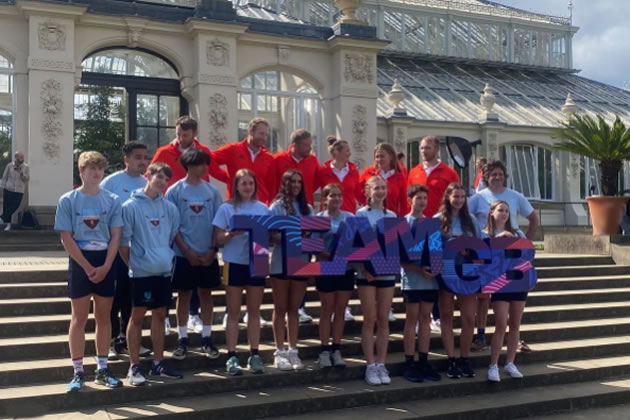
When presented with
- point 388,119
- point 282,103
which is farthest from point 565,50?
point 282,103

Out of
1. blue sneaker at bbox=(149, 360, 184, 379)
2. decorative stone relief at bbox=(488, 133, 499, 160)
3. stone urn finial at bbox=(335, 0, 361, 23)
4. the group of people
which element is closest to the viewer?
the group of people

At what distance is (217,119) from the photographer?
13977mm

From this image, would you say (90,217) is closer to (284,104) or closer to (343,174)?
(343,174)

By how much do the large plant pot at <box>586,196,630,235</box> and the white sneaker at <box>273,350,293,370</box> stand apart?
798cm

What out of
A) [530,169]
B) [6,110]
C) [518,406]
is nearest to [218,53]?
[6,110]

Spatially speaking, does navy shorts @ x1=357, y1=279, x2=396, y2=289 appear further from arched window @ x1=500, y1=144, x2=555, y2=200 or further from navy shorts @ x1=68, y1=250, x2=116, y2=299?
arched window @ x1=500, y1=144, x2=555, y2=200

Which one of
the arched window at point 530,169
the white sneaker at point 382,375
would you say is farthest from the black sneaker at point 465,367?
the arched window at point 530,169

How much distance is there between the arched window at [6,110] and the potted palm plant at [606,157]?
11153mm

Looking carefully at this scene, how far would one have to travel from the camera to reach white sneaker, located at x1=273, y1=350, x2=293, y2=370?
228 inches

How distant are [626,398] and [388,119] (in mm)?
17177

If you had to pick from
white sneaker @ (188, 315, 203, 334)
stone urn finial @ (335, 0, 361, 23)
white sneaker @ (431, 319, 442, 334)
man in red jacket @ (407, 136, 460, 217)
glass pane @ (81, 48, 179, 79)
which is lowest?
white sneaker @ (431, 319, 442, 334)

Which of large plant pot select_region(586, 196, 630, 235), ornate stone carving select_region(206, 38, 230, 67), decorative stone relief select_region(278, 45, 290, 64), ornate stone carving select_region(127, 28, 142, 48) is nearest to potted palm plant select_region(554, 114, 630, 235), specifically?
large plant pot select_region(586, 196, 630, 235)

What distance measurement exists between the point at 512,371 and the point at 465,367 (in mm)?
472

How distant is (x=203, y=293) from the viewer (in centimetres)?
584
